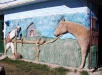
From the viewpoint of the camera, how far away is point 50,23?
445 inches

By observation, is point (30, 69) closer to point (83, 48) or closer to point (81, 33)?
point (83, 48)

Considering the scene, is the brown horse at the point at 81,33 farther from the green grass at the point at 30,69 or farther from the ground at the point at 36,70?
the green grass at the point at 30,69

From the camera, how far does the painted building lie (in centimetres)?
1027

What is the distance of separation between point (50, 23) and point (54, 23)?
25 centimetres

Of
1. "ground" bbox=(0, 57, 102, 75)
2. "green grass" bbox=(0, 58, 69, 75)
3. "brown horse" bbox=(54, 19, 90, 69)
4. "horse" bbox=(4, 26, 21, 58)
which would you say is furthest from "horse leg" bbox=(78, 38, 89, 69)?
"horse" bbox=(4, 26, 21, 58)

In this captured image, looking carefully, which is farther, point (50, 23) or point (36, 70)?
point (50, 23)

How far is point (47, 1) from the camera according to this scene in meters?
11.5

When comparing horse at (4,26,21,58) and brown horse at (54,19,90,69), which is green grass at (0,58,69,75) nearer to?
brown horse at (54,19,90,69)

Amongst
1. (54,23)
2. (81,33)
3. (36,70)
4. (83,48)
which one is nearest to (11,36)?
(54,23)

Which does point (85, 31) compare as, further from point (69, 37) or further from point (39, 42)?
point (39, 42)

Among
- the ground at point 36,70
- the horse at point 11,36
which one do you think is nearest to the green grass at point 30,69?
the ground at point 36,70

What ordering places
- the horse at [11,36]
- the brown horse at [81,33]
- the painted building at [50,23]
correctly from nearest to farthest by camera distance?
1. the brown horse at [81,33]
2. the painted building at [50,23]
3. the horse at [11,36]

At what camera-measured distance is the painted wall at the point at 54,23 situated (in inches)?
405

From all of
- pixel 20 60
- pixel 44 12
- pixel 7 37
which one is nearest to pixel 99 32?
pixel 44 12
